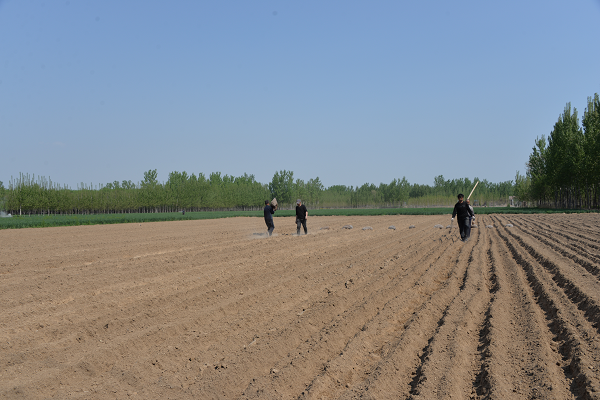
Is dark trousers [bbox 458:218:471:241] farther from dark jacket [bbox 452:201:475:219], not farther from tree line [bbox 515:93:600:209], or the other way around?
tree line [bbox 515:93:600:209]

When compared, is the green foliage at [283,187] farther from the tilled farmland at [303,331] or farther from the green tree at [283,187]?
the tilled farmland at [303,331]

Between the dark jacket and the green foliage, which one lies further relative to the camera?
the green foliage

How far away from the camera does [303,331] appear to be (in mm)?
5629

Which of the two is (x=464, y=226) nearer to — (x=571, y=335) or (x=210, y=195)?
(x=571, y=335)

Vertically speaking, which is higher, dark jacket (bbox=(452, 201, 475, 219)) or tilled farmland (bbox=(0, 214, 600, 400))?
dark jacket (bbox=(452, 201, 475, 219))

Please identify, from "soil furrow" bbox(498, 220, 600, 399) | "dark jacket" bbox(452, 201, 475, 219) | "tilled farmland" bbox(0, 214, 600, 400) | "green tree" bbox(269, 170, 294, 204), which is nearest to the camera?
"soil furrow" bbox(498, 220, 600, 399)

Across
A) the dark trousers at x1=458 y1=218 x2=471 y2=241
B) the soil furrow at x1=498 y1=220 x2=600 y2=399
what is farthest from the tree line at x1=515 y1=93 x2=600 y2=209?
the soil furrow at x1=498 y1=220 x2=600 y2=399

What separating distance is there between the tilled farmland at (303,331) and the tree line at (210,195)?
6237 centimetres

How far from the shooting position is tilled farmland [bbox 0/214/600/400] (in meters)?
4.09

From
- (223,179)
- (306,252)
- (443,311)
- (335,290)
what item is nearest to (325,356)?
(443,311)

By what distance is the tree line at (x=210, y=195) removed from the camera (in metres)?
66.0

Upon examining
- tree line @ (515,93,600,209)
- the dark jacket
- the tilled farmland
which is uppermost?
tree line @ (515,93,600,209)

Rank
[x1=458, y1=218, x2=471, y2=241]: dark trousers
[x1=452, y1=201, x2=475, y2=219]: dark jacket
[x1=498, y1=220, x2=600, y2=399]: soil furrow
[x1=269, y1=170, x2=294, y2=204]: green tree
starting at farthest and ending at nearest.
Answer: [x1=269, y1=170, x2=294, y2=204]: green tree → [x1=458, y1=218, x2=471, y2=241]: dark trousers → [x1=452, y1=201, x2=475, y2=219]: dark jacket → [x1=498, y1=220, x2=600, y2=399]: soil furrow

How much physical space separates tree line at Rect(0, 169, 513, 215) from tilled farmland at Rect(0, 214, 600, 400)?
62.4 metres
